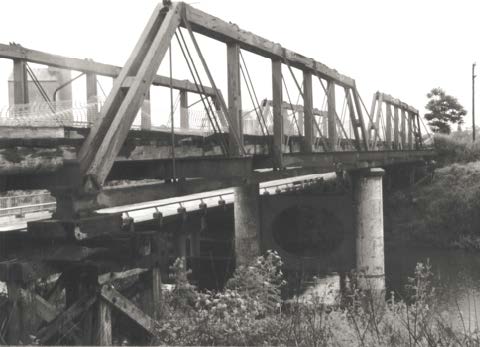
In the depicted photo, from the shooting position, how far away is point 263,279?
9.19m

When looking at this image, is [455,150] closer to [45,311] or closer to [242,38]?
[242,38]

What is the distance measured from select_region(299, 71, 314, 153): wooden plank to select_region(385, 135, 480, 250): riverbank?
24911 millimetres

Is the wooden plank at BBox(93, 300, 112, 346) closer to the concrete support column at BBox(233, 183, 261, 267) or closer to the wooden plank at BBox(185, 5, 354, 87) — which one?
the wooden plank at BBox(185, 5, 354, 87)

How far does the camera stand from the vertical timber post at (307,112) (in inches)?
569

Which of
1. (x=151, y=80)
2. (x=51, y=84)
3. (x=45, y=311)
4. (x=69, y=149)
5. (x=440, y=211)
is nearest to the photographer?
(x=45, y=311)

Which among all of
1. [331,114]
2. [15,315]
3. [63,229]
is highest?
[331,114]

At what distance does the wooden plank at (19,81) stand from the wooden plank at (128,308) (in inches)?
321

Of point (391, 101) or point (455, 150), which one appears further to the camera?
point (455, 150)

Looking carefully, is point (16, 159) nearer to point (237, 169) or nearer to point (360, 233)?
point (237, 169)

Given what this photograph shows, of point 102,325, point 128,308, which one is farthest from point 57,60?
point 102,325

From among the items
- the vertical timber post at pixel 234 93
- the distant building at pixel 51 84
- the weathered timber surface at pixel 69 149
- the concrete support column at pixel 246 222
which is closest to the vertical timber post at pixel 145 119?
the weathered timber surface at pixel 69 149

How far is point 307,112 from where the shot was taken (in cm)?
1445

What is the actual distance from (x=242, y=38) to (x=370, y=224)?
51.9ft

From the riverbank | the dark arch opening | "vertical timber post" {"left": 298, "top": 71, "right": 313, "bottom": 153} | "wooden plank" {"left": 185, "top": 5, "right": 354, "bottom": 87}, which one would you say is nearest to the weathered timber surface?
"wooden plank" {"left": 185, "top": 5, "right": 354, "bottom": 87}
